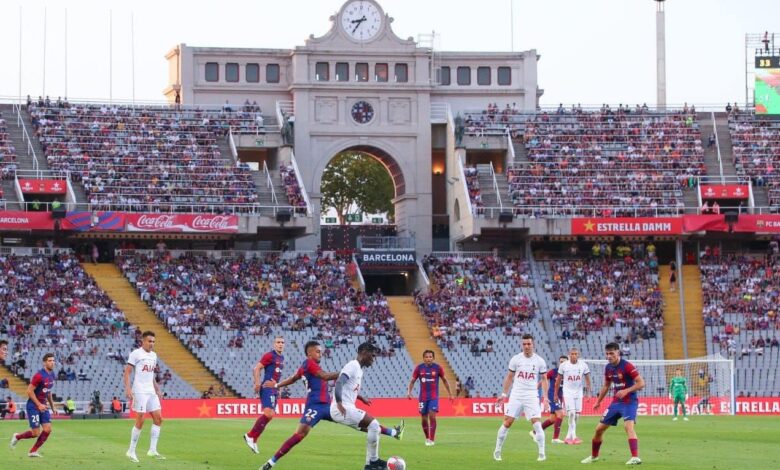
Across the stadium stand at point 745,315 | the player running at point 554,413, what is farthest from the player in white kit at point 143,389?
the stadium stand at point 745,315

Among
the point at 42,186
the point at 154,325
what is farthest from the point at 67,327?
the point at 42,186

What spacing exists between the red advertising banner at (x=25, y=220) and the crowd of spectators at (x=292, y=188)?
41.4ft

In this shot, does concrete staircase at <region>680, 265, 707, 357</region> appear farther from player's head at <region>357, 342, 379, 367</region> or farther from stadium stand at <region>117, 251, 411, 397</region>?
player's head at <region>357, 342, 379, 367</region>

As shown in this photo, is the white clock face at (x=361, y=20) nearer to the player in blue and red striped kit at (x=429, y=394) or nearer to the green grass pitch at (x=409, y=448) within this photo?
the green grass pitch at (x=409, y=448)

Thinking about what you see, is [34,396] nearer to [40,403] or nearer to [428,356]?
[40,403]

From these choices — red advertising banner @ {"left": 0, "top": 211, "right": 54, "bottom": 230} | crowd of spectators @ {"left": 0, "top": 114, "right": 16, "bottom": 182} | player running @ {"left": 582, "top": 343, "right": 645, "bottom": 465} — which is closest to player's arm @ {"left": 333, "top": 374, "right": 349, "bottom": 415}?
player running @ {"left": 582, "top": 343, "right": 645, "bottom": 465}

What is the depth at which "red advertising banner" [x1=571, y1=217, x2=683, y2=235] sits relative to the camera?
76812 mm

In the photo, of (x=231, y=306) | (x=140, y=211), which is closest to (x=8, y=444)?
(x=231, y=306)

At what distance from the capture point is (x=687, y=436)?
3847 centimetres

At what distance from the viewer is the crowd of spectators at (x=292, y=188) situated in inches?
3041

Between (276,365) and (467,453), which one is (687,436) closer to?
(467,453)

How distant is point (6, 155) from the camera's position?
7594 cm

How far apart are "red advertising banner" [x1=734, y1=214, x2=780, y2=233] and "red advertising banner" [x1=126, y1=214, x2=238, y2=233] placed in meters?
25.9

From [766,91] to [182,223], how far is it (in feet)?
109
